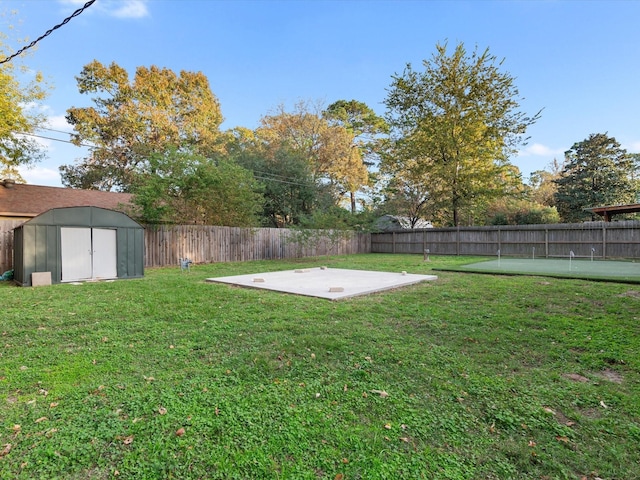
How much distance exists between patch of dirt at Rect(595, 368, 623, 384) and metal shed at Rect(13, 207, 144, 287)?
373 inches

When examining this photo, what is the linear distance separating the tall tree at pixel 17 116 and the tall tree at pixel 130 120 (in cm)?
248

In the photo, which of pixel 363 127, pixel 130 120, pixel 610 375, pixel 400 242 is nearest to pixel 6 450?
pixel 610 375

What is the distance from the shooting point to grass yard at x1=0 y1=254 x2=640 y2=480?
5.49 ft

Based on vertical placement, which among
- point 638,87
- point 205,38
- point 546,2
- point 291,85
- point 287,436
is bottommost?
point 287,436

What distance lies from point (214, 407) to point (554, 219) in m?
23.8

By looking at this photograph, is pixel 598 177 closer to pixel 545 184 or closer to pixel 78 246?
pixel 545 184

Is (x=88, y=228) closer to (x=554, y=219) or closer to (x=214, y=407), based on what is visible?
(x=214, y=407)

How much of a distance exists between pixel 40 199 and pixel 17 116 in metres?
4.12

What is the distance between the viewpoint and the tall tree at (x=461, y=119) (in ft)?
60.5

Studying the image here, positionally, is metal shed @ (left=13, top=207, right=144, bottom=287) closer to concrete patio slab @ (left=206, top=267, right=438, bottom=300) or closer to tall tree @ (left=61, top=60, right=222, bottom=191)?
concrete patio slab @ (left=206, top=267, right=438, bottom=300)

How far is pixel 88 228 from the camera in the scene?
8125 mm

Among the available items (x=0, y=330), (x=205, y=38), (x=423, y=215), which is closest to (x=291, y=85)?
(x=205, y=38)

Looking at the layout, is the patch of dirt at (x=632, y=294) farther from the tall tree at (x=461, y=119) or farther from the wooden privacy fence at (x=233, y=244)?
the tall tree at (x=461, y=119)

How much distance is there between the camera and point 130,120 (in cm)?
1875
